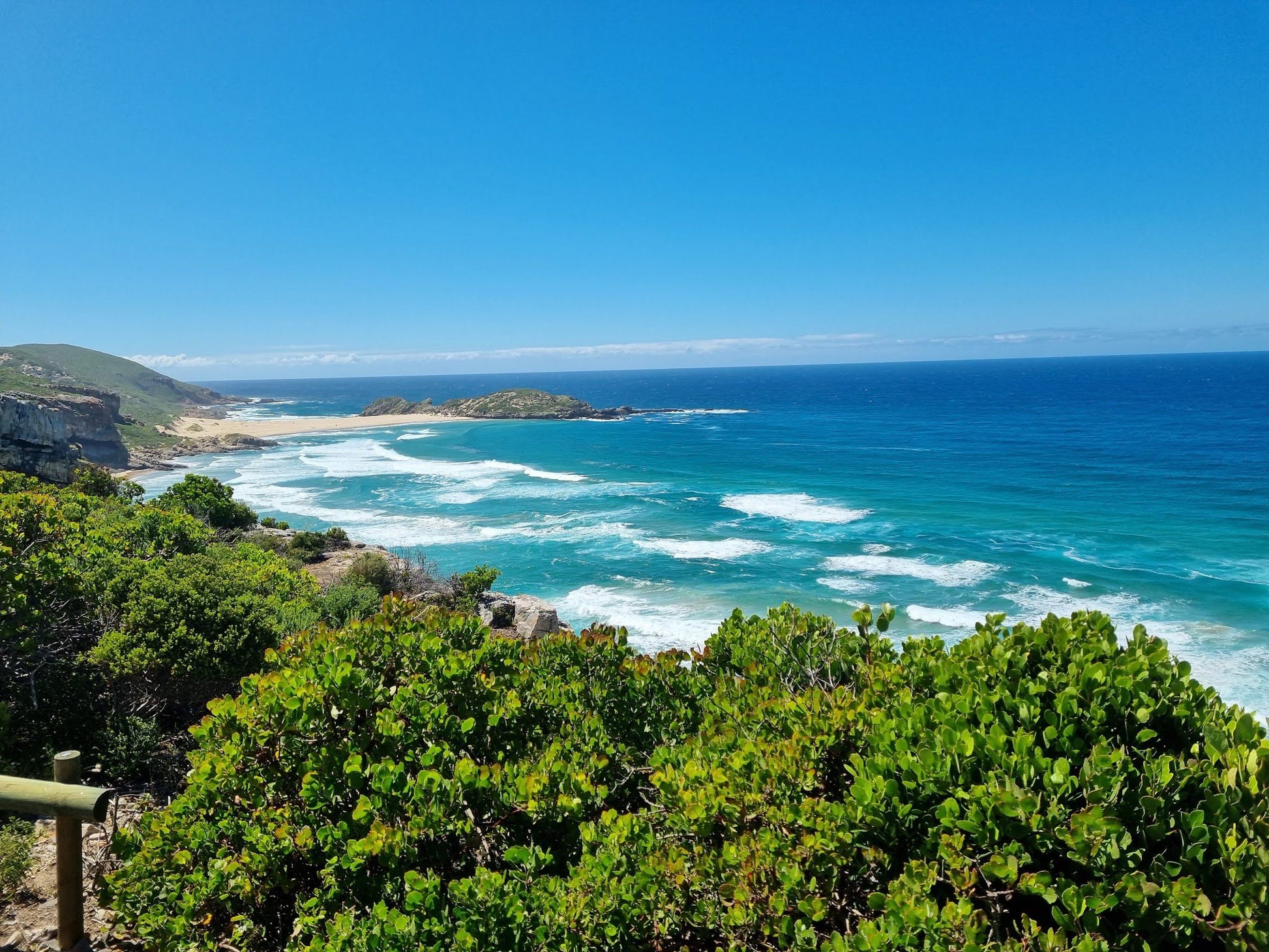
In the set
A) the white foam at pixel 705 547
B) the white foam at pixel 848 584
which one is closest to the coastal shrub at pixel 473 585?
the white foam at pixel 705 547

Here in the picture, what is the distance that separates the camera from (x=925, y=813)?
11.5 ft

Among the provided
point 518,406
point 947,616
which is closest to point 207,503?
point 947,616

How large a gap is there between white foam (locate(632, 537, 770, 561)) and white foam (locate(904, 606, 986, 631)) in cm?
840

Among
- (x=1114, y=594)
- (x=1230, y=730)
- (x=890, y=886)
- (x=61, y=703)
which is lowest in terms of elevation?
(x=1114, y=594)

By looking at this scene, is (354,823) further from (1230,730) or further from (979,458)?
(979,458)

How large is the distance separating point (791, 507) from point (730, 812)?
36.5m

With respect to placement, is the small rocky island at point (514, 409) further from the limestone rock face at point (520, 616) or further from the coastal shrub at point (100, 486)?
the limestone rock face at point (520, 616)

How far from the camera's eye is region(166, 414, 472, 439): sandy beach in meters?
85.1

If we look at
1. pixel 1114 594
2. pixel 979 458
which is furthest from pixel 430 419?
pixel 1114 594

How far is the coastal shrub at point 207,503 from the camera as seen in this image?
23695 millimetres

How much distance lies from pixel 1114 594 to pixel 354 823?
2664cm

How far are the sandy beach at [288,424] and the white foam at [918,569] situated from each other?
7483 centimetres

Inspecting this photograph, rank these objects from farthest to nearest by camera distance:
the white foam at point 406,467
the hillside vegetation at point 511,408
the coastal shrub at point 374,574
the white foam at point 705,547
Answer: the hillside vegetation at point 511,408, the white foam at point 406,467, the white foam at point 705,547, the coastal shrub at point 374,574

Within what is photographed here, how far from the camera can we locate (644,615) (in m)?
22.7
